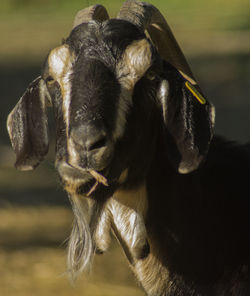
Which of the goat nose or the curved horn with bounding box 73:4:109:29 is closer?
the goat nose

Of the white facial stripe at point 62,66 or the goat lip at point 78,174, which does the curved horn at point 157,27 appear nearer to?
the white facial stripe at point 62,66

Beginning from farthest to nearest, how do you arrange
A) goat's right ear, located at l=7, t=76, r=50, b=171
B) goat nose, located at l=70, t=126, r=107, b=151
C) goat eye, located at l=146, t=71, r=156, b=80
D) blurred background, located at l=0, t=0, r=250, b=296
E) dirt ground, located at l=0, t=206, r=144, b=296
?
blurred background, located at l=0, t=0, r=250, b=296 < dirt ground, located at l=0, t=206, r=144, b=296 < goat's right ear, located at l=7, t=76, r=50, b=171 < goat eye, located at l=146, t=71, r=156, b=80 < goat nose, located at l=70, t=126, r=107, b=151

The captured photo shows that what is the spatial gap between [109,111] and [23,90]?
12.0m

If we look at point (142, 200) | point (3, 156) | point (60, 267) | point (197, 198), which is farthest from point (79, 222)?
point (3, 156)

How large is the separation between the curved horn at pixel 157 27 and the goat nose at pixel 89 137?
0.91 metres

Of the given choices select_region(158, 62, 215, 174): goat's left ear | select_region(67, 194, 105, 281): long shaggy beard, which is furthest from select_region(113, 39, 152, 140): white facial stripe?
select_region(67, 194, 105, 281): long shaggy beard

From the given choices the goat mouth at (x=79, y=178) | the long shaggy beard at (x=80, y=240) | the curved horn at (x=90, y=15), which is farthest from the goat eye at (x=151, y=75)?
the long shaggy beard at (x=80, y=240)

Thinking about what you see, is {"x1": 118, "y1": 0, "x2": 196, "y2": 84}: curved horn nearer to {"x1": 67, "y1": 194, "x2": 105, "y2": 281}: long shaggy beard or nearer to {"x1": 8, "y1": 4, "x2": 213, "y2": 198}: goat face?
{"x1": 8, "y1": 4, "x2": 213, "y2": 198}: goat face

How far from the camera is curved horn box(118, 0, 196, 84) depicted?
4.47m

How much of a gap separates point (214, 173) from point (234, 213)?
0.28m

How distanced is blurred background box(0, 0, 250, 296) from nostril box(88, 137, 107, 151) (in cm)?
66

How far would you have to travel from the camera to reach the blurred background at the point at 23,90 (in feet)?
24.0

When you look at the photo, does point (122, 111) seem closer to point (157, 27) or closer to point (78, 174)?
point (78, 174)

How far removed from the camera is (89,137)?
12.4ft
